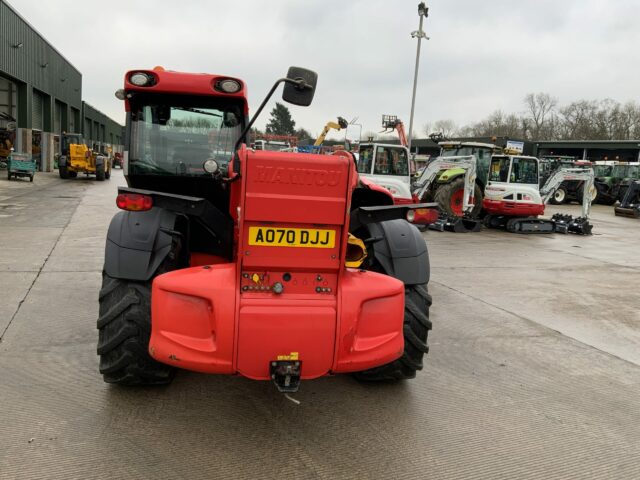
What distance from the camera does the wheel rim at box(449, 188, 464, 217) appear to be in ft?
49.0

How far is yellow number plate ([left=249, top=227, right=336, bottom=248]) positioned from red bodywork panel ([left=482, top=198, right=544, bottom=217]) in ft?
45.4

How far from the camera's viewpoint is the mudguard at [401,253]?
3.42 m

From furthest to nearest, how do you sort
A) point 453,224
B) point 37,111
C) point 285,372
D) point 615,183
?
point 37,111
point 615,183
point 453,224
point 285,372

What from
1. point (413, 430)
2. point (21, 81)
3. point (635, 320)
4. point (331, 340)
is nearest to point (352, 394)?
point (413, 430)

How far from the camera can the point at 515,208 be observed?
49.9 feet

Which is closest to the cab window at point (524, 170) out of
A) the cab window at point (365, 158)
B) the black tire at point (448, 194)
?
the black tire at point (448, 194)

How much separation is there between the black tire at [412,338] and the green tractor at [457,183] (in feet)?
38.4

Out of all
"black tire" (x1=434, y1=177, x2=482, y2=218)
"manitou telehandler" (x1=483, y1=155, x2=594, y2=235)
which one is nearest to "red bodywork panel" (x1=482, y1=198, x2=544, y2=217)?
"manitou telehandler" (x1=483, y1=155, x2=594, y2=235)

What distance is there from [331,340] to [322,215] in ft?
2.12

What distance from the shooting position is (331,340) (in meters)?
2.59

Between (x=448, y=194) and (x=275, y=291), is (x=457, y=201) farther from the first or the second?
(x=275, y=291)

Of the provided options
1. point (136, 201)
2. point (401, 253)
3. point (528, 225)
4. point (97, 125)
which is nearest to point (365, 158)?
point (528, 225)

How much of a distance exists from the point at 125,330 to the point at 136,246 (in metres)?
0.51

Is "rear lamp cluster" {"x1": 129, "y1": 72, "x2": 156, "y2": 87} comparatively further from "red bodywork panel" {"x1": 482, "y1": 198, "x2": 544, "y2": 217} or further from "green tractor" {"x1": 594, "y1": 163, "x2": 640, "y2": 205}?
"green tractor" {"x1": 594, "y1": 163, "x2": 640, "y2": 205}
